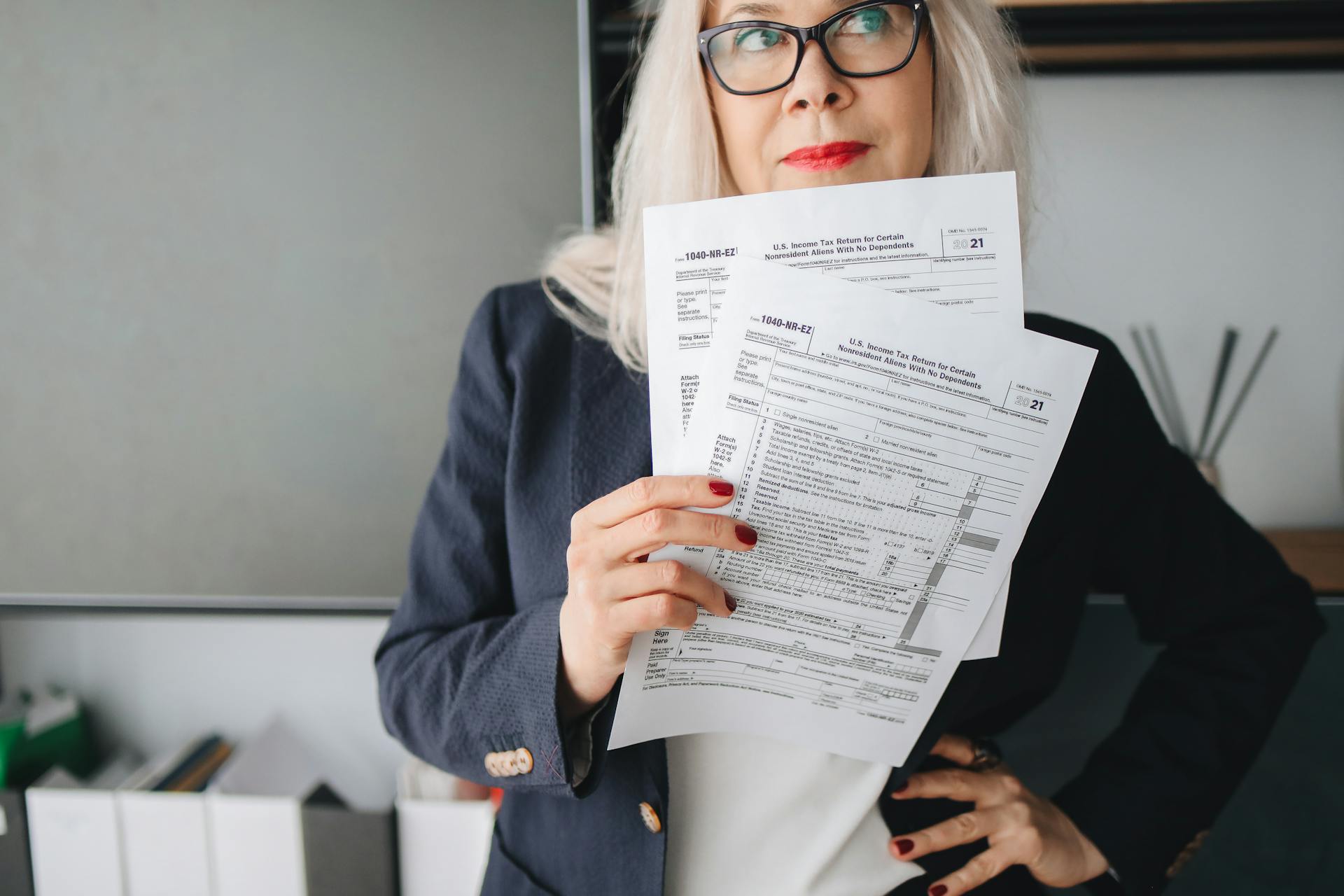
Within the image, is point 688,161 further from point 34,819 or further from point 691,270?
point 34,819

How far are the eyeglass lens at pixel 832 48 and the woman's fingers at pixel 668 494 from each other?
0.34 meters

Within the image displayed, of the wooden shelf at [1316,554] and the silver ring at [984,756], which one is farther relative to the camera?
the wooden shelf at [1316,554]

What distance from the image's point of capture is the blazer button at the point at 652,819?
2.13 feet

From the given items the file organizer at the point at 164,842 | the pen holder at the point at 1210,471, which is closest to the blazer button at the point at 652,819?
the file organizer at the point at 164,842

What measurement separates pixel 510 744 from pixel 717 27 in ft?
2.01

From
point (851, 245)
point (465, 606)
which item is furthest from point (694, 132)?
point (465, 606)

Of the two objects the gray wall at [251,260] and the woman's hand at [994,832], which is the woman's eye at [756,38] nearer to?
the gray wall at [251,260]

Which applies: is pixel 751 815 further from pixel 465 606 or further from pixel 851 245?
pixel 851 245

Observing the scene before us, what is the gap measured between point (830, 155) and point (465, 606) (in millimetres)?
507

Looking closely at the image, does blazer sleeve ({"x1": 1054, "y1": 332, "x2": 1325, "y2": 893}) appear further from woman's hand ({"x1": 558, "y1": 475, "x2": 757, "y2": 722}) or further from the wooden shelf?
woman's hand ({"x1": 558, "y1": 475, "x2": 757, "y2": 722})

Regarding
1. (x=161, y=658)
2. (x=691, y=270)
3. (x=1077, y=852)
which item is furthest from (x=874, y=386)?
(x=161, y=658)

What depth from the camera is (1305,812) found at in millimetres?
1137

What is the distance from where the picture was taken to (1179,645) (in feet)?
2.95

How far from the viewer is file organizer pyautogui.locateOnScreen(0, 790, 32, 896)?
3.64ft
